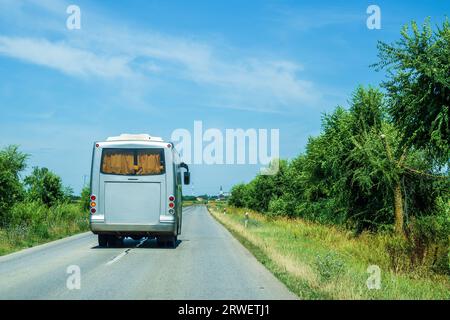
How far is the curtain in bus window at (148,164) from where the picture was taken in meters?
17.2

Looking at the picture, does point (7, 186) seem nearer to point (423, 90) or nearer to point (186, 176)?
point (186, 176)

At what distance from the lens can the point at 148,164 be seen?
1722cm

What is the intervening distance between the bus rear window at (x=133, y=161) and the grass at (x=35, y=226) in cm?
415

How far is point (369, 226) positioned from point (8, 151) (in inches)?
740

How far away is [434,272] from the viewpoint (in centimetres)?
1241

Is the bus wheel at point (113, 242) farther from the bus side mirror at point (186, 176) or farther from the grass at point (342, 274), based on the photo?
the grass at point (342, 274)

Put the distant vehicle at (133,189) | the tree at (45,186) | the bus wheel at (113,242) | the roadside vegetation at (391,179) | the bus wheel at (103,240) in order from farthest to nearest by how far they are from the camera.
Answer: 1. the tree at (45,186)
2. the bus wheel at (113,242)
3. the bus wheel at (103,240)
4. the distant vehicle at (133,189)
5. the roadside vegetation at (391,179)

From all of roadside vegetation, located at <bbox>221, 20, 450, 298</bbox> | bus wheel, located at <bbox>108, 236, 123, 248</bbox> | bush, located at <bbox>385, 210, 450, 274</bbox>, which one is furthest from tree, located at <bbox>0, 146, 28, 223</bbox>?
bush, located at <bbox>385, 210, 450, 274</bbox>

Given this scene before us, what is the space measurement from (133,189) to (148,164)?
92 cm

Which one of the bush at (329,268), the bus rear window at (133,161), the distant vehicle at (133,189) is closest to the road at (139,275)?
the bush at (329,268)

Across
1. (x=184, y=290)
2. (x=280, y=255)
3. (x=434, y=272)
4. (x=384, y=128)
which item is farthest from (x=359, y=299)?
(x=384, y=128)

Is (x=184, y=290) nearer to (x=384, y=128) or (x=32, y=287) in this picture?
(x=32, y=287)

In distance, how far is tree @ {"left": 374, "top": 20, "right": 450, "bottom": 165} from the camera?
39.1 feet

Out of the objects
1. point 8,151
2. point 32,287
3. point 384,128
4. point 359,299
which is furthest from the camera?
point 8,151
